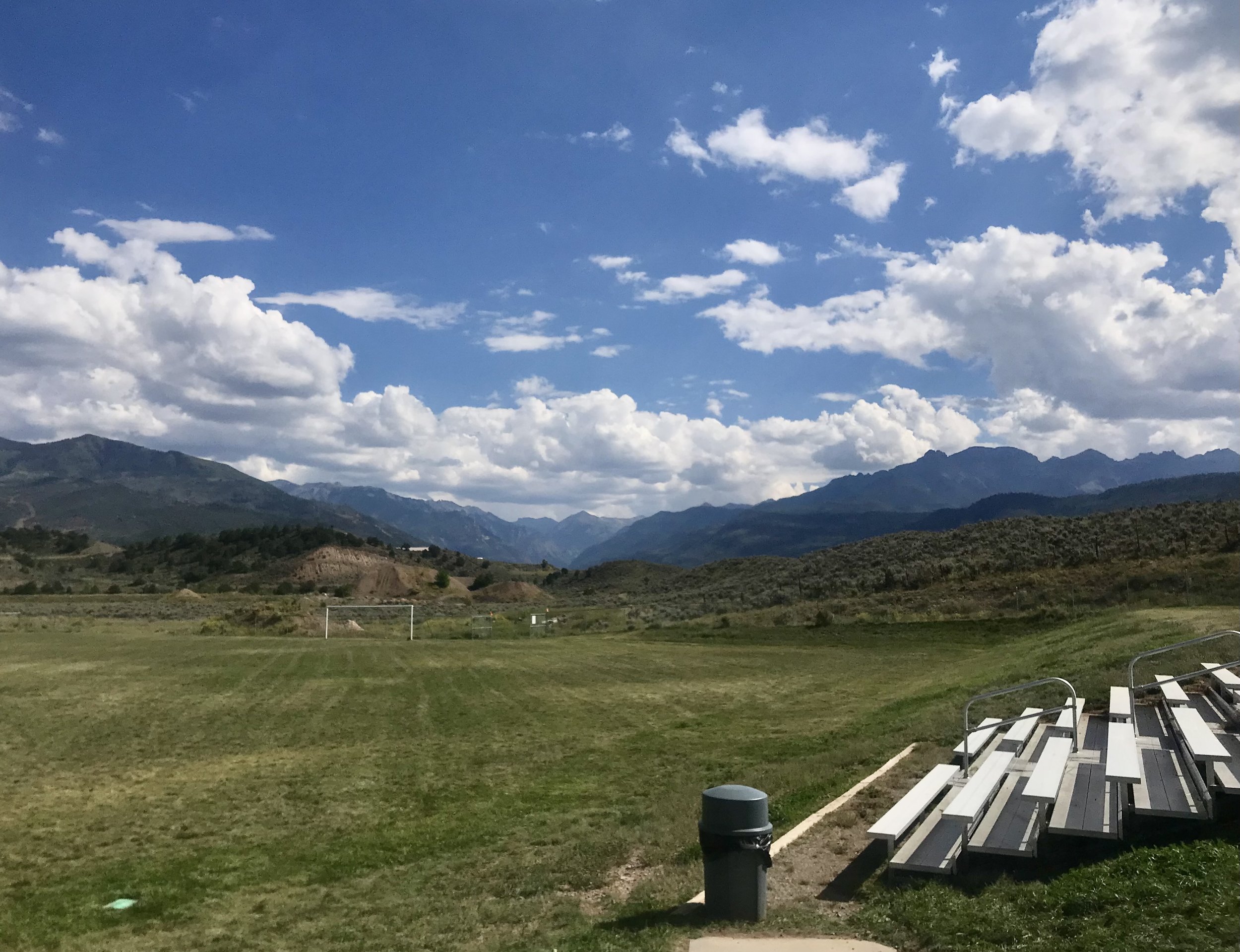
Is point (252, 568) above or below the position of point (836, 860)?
below

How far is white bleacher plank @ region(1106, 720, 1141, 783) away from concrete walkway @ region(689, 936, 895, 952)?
7.32 ft

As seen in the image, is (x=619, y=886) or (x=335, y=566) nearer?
(x=619, y=886)

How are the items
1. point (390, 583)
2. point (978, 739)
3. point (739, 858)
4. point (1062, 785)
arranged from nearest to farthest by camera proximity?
1. point (739, 858)
2. point (1062, 785)
3. point (978, 739)
4. point (390, 583)

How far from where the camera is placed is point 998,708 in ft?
39.2

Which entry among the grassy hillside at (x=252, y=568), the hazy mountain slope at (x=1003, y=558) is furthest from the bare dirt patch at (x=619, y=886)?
the grassy hillside at (x=252, y=568)

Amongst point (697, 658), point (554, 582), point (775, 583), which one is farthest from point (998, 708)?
point (554, 582)

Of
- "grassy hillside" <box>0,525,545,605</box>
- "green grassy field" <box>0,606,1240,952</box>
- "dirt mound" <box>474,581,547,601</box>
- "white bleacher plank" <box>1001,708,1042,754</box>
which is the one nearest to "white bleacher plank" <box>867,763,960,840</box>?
"green grassy field" <box>0,606,1240,952</box>

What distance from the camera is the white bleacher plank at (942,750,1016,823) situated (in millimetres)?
6098

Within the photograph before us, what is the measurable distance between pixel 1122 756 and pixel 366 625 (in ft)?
168

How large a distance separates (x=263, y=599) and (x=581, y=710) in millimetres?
74398

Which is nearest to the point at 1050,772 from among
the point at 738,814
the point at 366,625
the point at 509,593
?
the point at 738,814

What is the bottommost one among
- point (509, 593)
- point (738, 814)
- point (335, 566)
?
point (509, 593)

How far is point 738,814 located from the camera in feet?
18.9

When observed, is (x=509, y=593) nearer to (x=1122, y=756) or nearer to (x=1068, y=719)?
(x=1068, y=719)
